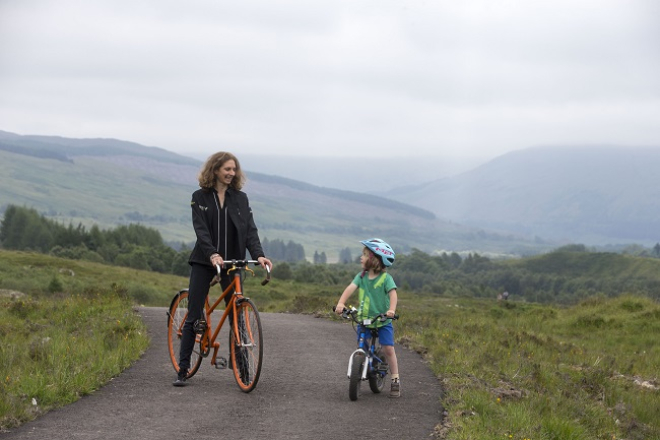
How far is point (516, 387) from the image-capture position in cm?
1162

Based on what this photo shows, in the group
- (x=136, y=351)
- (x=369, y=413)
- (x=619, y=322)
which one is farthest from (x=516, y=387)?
(x=619, y=322)

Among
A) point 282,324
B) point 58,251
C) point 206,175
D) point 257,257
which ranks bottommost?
point 58,251

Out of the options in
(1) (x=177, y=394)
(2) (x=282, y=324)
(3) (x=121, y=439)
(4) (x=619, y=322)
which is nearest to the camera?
(3) (x=121, y=439)

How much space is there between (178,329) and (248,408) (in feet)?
8.64

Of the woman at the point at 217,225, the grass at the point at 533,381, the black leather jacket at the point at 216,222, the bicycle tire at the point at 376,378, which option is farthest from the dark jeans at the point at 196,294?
the grass at the point at 533,381

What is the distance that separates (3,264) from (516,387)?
5477 centimetres

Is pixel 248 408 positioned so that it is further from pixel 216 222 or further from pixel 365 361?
pixel 216 222

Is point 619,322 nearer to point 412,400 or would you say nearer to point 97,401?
point 412,400

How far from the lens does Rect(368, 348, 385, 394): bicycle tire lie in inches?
398

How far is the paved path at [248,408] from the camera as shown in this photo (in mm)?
8125

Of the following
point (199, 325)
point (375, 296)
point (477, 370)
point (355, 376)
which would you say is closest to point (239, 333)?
point (199, 325)

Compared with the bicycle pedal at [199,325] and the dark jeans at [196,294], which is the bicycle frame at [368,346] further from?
the bicycle pedal at [199,325]

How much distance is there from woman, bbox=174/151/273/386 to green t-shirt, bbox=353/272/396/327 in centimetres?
119

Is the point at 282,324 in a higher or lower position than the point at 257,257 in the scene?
lower
